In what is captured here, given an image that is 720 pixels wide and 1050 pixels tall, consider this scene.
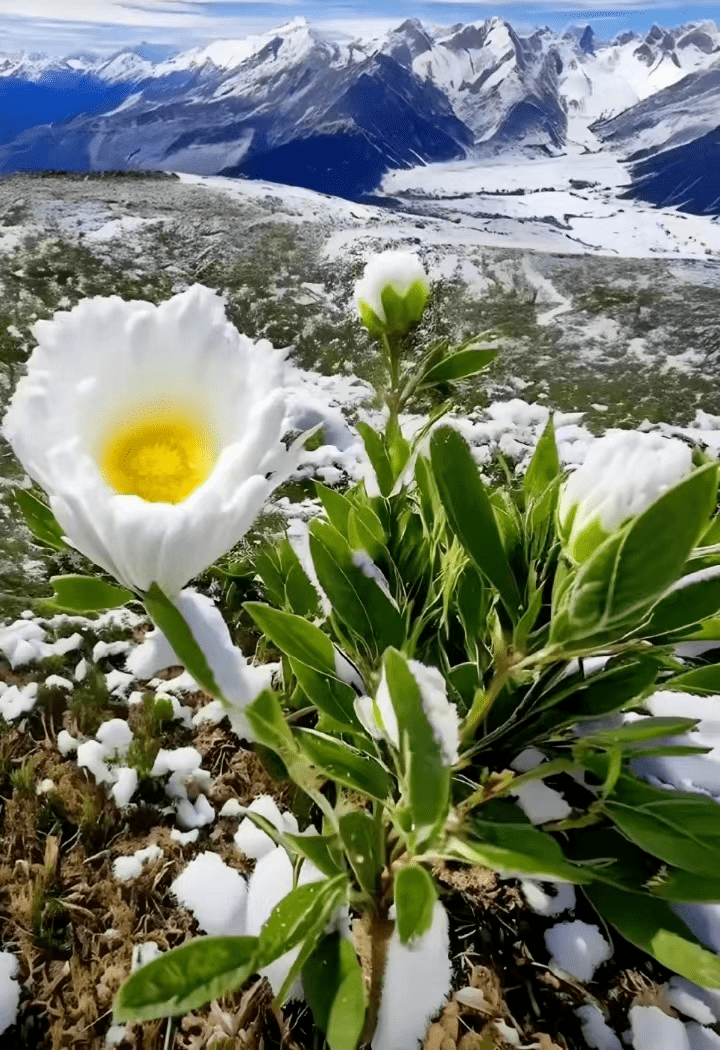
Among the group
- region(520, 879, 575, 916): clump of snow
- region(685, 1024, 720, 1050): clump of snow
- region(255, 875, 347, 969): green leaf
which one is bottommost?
region(685, 1024, 720, 1050): clump of snow

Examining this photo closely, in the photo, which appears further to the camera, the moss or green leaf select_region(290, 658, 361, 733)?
the moss

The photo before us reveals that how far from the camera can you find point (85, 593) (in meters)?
0.73

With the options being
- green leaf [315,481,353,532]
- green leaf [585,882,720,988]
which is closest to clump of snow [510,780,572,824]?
green leaf [585,882,720,988]

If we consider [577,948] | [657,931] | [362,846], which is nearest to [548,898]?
[577,948]

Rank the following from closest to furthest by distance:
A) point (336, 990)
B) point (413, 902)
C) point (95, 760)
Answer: point (413, 902) → point (336, 990) → point (95, 760)

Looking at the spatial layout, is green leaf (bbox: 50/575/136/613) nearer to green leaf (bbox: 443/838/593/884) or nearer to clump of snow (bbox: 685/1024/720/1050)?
green leaf (bbox: 443/838/593/884)

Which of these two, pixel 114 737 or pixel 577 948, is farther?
pixel 114 737

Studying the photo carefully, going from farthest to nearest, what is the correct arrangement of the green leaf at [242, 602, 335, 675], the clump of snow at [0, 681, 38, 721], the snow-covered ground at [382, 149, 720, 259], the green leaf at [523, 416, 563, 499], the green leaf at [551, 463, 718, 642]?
the snow-covered ground at [382, 149, 720, 259], the clump of snow at [0, 681, 38, 721], the green leaf at [523, 416, 563, 499], the green leaf at [242, 602, 335, 675], the green leaf at [551, 463, 718, 642]

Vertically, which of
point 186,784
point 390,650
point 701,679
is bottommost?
point 186,784

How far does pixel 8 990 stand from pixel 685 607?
2.98 ft

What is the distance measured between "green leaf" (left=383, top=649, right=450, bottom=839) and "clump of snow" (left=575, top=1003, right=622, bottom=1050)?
1.76 feet

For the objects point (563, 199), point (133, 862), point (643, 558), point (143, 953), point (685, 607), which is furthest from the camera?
point (563, 199)

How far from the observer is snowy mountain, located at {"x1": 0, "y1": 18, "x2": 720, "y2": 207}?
52.7 m

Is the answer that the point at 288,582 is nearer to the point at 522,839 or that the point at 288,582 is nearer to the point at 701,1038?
the point at 522,839
